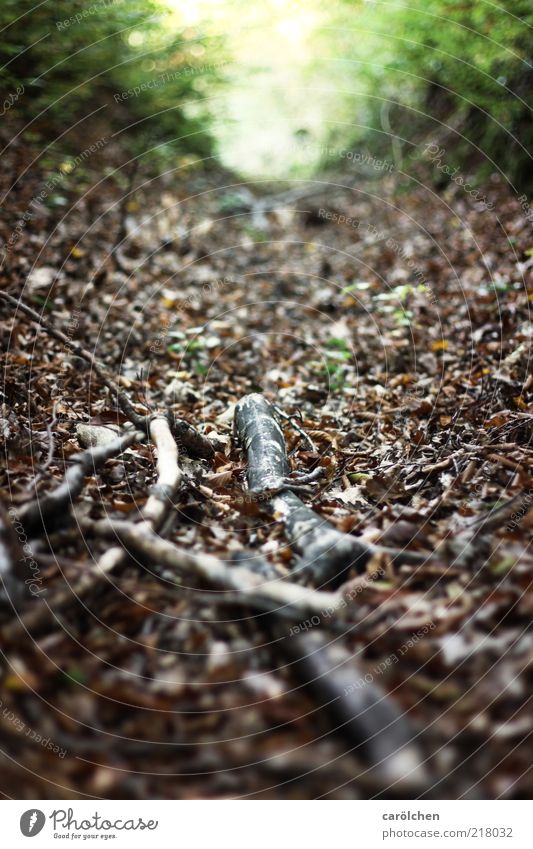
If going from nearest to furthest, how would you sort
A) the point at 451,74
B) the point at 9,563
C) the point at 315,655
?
the point at 315,655, the point at 9,563, the point at 451,74

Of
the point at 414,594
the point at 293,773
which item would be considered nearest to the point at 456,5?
the point at 414,594

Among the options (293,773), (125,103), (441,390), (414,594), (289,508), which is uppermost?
(125,103)

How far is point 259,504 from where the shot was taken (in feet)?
9.40

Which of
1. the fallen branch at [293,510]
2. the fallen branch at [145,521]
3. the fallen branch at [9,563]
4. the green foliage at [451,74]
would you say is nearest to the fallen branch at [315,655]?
the fallen branch at [145,521]

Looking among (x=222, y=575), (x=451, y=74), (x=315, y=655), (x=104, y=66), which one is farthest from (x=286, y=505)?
(x=451, y=74)

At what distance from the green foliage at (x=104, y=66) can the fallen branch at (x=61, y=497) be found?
521 centimetres

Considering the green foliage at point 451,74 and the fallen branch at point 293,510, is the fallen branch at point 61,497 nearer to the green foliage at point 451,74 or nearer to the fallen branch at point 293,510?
the fallen branch at point 293,510

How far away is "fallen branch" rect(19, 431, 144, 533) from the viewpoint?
2.22 m

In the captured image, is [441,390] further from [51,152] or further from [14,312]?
[51,152]

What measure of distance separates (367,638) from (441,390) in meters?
3.09

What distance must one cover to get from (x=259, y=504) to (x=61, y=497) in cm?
110

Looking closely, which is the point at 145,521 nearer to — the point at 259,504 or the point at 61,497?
the point at 61,497

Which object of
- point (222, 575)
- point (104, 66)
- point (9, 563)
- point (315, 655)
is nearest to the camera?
point (315, 655)

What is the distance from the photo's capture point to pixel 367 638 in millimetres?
1831
